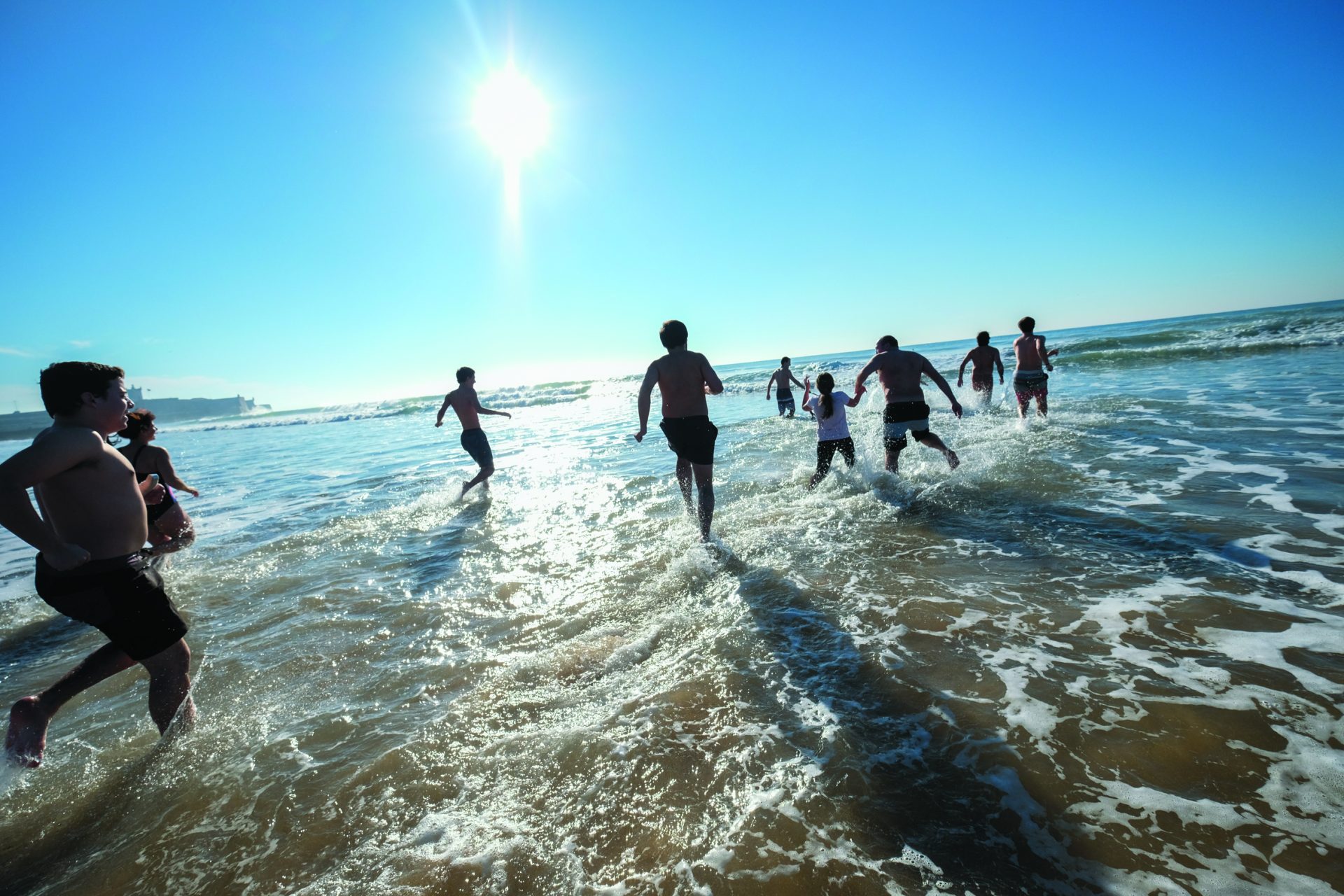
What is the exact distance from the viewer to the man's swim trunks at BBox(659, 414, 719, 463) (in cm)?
588

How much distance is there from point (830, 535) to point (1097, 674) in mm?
2750

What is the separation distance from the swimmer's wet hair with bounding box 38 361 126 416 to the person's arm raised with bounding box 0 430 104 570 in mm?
143

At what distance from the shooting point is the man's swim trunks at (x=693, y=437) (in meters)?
5.88

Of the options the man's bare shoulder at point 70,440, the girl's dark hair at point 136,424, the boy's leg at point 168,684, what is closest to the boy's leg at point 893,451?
the boy's leg at point 168,684

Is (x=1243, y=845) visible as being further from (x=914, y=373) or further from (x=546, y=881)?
(x=914, y=373)

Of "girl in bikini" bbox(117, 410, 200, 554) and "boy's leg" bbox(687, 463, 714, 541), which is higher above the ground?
"girl in bikini" bbox(117, 410, 200, 554)

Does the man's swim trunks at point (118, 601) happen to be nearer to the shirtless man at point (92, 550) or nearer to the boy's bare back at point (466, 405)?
the shirtless man at point (92, 550)

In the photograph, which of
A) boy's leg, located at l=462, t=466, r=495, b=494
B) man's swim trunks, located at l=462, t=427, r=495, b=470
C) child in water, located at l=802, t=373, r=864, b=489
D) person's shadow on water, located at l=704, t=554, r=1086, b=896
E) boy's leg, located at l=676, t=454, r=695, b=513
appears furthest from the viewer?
man's swim trunks, located at l=462, t=427, r=495, b=470

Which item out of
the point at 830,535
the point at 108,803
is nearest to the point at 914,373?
the point at 830,535

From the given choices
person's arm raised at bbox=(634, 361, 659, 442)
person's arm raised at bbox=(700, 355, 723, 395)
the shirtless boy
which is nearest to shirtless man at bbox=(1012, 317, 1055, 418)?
the shirtless boy

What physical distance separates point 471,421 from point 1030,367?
35.2 ft

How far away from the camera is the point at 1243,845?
187 centimetres

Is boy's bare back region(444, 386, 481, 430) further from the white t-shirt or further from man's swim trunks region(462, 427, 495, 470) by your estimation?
the white t-shirt

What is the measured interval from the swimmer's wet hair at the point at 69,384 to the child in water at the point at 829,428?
6591 millimetres
